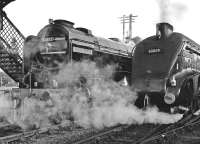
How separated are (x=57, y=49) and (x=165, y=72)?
3.60 meters

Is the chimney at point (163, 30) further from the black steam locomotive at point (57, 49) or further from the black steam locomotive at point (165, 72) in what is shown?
the black steam locomotive at point (57, 49)

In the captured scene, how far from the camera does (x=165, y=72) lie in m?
8.66

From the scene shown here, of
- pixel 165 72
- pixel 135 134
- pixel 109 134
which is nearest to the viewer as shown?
pixel 109 134

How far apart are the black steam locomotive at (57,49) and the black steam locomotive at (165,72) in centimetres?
124

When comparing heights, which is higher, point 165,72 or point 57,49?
point 57,49

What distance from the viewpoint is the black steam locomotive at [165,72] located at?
8523mm

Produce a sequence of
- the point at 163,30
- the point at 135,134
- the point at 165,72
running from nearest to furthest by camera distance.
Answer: the point at 135,134 → the point at 165,72 → the point at 163,30

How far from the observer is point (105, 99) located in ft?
32.3

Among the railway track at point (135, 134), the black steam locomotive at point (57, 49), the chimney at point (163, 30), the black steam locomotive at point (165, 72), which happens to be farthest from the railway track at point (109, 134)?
→ the chimney at point (163, 30)

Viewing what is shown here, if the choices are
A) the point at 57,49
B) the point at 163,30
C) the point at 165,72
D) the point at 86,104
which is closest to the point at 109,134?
the point at 86,104

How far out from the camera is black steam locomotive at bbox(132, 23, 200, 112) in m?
8.52

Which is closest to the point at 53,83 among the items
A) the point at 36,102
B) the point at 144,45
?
the point at 36,102

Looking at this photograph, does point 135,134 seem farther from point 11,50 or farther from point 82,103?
point 11,50

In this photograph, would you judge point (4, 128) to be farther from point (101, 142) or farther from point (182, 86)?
point (182, 86)
